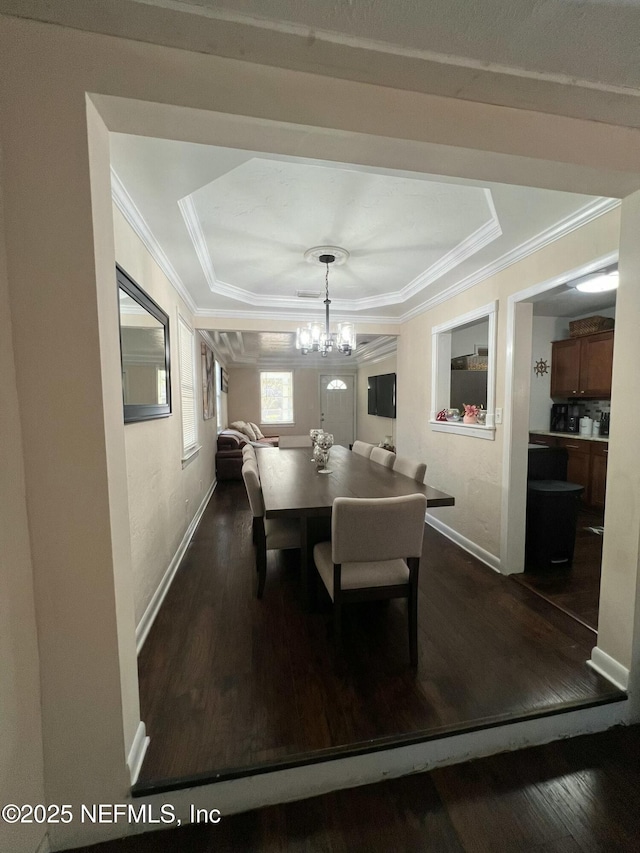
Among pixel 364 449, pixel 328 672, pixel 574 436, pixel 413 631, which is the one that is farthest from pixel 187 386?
pixel 574 436

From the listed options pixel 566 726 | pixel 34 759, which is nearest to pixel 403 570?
pixel 566 726

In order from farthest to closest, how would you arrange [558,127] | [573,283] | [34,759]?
[573,283], [558,127], [34,759]

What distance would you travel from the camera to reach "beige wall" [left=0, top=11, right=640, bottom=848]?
0.87m

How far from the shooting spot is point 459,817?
3.54 feet

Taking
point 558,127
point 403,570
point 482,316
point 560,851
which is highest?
point 558,127

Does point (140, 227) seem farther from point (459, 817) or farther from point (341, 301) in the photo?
point (459, 817)

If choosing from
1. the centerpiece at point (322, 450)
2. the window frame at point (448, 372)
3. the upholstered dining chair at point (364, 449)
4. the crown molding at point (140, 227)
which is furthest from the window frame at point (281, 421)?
the centerpiece at point (322, 450)

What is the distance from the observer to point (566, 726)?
136 centimetres

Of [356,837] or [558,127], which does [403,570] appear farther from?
[558,127]

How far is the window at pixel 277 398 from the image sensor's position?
8273 millimetres

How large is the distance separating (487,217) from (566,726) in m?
2.66

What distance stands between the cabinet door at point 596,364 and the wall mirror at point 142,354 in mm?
4533

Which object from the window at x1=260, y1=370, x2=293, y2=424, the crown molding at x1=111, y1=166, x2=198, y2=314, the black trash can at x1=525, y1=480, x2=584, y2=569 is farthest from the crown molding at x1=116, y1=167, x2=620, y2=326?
the window at x1=260, y1=370, x2=293, y2=424

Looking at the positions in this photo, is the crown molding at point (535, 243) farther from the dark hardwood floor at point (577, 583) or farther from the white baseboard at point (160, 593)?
the white baseboard at point (160, 593)
